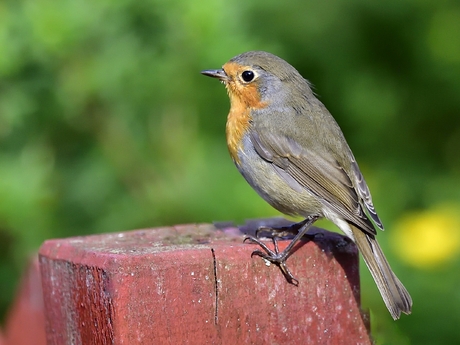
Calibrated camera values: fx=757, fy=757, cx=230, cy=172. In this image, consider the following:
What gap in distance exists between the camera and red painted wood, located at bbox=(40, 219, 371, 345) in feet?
6.71

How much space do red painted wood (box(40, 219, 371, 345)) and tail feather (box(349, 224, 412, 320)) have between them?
1.39 feet

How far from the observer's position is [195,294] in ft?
6.95

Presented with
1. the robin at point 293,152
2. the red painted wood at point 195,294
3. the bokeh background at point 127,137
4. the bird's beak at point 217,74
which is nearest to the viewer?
the red painted wood at point 195,294

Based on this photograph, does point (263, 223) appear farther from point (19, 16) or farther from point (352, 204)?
point (19, 16)

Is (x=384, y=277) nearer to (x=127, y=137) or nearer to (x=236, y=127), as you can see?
(x=236, y=127)

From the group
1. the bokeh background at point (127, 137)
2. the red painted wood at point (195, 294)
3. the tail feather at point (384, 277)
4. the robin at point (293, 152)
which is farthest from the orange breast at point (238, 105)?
the red painted wood at point (195, 294)

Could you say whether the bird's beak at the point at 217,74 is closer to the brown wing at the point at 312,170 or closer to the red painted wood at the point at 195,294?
the brown wing at the point at 312,170

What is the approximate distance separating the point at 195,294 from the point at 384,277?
1.10m

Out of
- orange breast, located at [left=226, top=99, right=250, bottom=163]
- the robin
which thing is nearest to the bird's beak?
the robin

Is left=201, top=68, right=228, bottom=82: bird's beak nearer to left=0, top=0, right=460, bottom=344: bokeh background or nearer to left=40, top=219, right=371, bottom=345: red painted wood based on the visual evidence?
left=0, top=0, right=460, bottom=344: bokeh background

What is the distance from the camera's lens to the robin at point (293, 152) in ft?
10.4

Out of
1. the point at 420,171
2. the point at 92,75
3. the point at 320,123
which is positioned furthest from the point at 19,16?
the point at 420,171

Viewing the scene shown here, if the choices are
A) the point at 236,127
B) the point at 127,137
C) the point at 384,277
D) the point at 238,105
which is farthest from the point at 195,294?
the point at 127,137

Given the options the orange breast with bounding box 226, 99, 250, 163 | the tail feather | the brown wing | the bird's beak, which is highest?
the bird's beak
